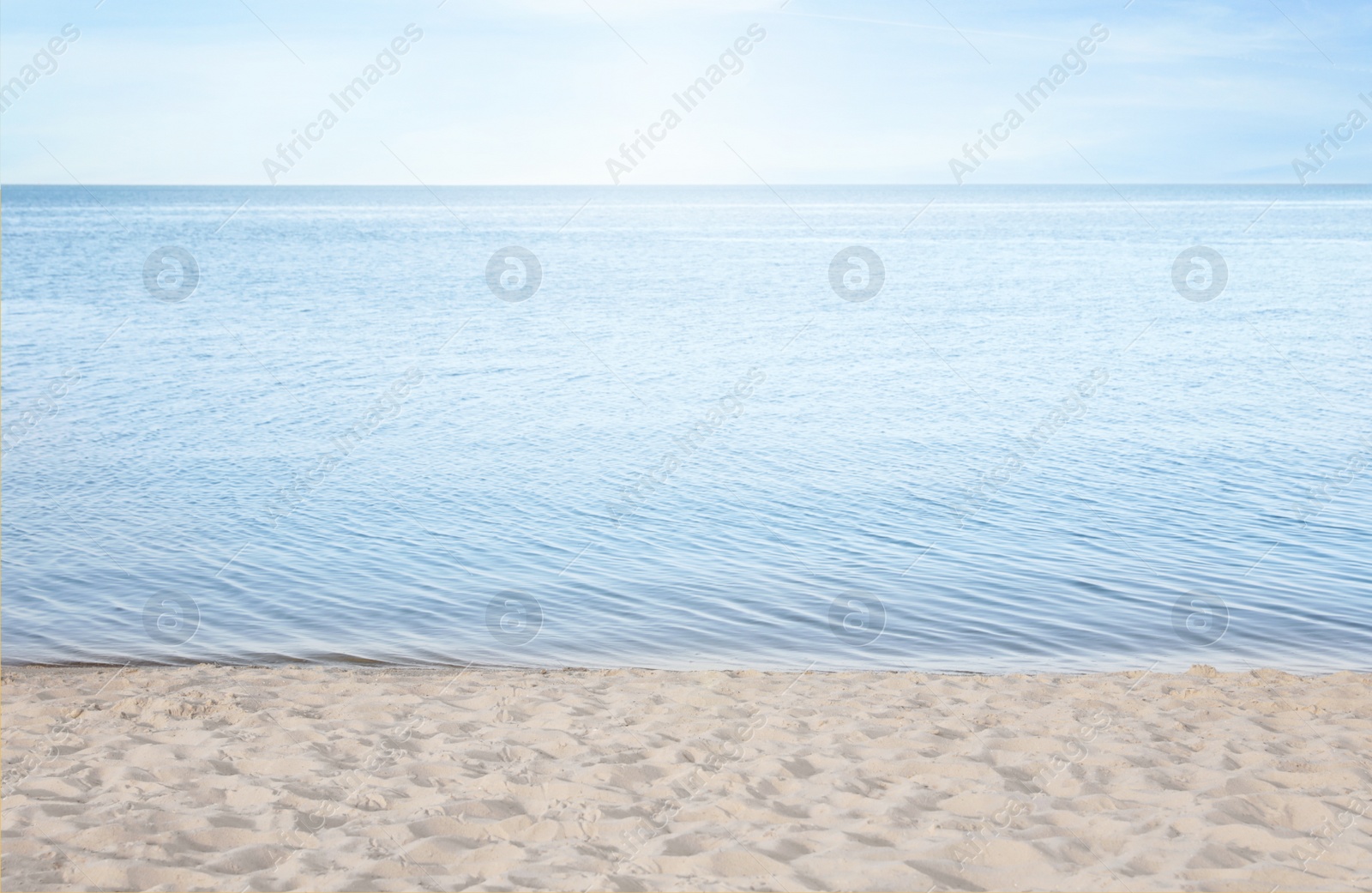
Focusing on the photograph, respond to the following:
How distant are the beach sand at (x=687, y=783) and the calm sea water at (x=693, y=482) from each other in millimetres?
1477

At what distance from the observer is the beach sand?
5.08 m

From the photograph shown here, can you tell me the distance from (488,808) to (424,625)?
479 cm

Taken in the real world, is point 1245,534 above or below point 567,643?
above

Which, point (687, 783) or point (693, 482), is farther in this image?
point (693, 482)

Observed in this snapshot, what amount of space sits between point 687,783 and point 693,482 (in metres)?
9.81

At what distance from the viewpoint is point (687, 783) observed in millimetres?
6152

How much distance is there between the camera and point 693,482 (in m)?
15.9

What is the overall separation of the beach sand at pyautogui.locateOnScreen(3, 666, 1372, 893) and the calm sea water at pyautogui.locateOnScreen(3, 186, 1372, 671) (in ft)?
4.85

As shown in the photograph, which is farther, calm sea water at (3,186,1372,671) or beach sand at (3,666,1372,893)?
calm sea water at (3,186,1372,671)

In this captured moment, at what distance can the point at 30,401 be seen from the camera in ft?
71.6

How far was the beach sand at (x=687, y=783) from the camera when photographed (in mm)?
5078

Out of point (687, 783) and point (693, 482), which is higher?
point (693, 482)

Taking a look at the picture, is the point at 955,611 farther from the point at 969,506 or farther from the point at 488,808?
the point at 488,808

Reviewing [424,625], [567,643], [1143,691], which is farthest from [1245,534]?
[424,625]
